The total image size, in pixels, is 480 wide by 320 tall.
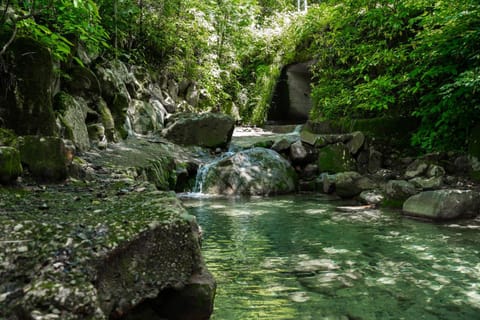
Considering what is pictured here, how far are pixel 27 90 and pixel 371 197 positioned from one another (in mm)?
6304

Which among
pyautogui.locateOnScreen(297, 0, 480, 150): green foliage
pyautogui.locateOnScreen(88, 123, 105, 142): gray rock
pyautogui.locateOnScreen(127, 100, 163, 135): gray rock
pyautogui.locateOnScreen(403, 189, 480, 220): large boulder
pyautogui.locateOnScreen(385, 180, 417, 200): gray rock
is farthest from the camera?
pyautogui.locateOnScreen(127, 100, 163, 135): gray rock

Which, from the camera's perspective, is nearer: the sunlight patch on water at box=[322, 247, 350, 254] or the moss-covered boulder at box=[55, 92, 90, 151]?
the sunlight patch on water at box=[322, 247, 350, 254]

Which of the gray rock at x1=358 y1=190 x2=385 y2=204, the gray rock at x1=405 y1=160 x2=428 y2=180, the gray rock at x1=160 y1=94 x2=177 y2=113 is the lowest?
the gray rock at x1=358 y1=190 x2=385 y2=204

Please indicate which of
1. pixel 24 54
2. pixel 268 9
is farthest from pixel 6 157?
pixel 268 9

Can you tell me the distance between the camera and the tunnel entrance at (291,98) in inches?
702

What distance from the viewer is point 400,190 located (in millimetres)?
7277

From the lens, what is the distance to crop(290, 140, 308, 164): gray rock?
10.6m

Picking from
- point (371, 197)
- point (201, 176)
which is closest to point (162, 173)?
point (201, 176)

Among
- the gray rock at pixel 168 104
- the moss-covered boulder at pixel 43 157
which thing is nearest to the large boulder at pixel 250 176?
the gray rock at pixel 168 104

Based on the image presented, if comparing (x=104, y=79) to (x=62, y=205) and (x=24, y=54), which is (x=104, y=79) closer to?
(x=24, y=54)

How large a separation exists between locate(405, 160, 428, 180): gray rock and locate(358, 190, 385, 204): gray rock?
91 centimetres

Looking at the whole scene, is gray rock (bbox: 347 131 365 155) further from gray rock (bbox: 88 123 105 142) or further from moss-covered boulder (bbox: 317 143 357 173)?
gray rock (bbox: 88 123 105 142)

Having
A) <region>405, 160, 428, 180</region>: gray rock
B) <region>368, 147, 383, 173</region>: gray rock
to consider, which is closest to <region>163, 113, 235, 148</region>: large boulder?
<region>368, 147, 383, 173</region>: gray rock

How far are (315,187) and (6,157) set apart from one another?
752 cm
